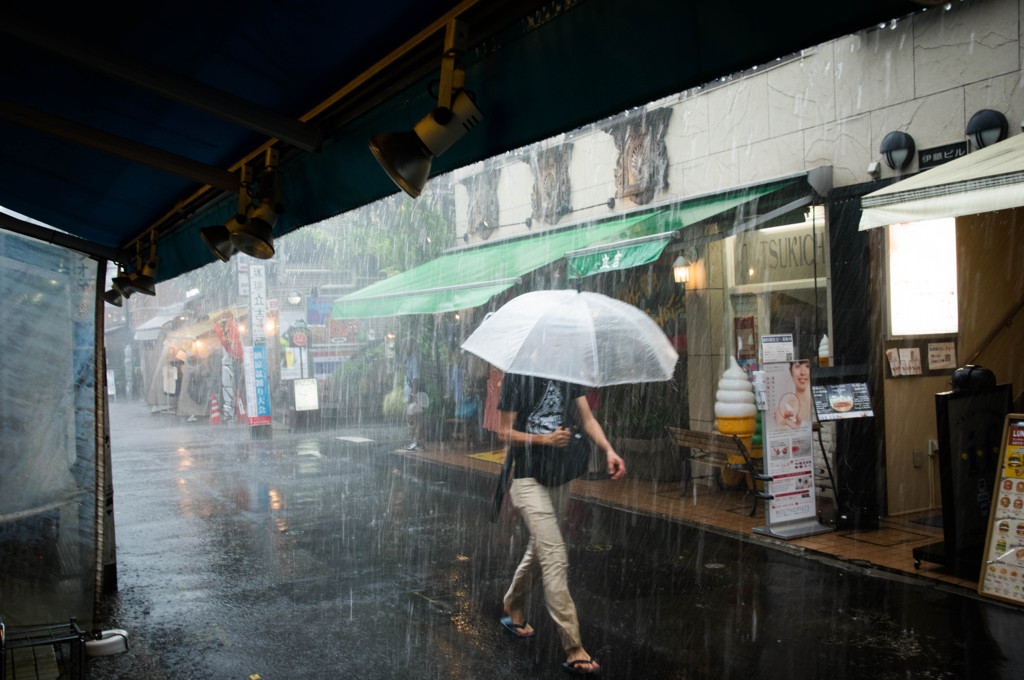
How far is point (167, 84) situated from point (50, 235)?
8.50 ft

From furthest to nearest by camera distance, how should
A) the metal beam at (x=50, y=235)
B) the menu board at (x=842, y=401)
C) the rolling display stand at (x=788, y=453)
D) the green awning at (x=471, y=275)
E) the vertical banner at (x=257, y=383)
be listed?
the vertical banner at (x=257, y=383)
the green awning at (x=471, y=275)
the menu board at (x=842, y=401)
the rolling display stand at (x=788, y=453)
the metal beam at (x=50, y=235)

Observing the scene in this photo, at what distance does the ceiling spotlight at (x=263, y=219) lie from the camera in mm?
4485

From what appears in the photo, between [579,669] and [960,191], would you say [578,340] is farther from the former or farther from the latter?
[960,191]

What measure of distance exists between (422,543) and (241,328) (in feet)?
74.1

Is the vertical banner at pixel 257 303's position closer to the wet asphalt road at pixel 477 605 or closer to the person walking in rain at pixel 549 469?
the wet asphalt road at pixel 477 605

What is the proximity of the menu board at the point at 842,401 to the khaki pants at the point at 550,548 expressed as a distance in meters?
4.26

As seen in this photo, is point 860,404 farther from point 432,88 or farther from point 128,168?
point 128,168

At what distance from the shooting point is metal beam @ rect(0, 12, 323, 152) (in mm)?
2881

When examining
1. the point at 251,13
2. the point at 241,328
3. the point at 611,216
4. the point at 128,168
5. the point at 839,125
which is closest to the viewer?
the point at 251,13

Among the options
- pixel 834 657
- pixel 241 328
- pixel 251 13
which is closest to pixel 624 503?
pixel 834 657

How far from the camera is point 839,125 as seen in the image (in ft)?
30.3

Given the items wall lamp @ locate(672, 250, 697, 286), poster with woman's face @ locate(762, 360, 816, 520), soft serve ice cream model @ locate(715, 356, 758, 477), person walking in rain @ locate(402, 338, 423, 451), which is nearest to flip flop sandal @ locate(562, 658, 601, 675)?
poster with woman's face @ locate(762, 360, 816, 520)

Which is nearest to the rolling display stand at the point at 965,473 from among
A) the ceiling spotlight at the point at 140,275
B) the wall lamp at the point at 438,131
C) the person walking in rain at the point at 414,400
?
the wall lamp at the point at 438,131

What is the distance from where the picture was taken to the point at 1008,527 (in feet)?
19.1
